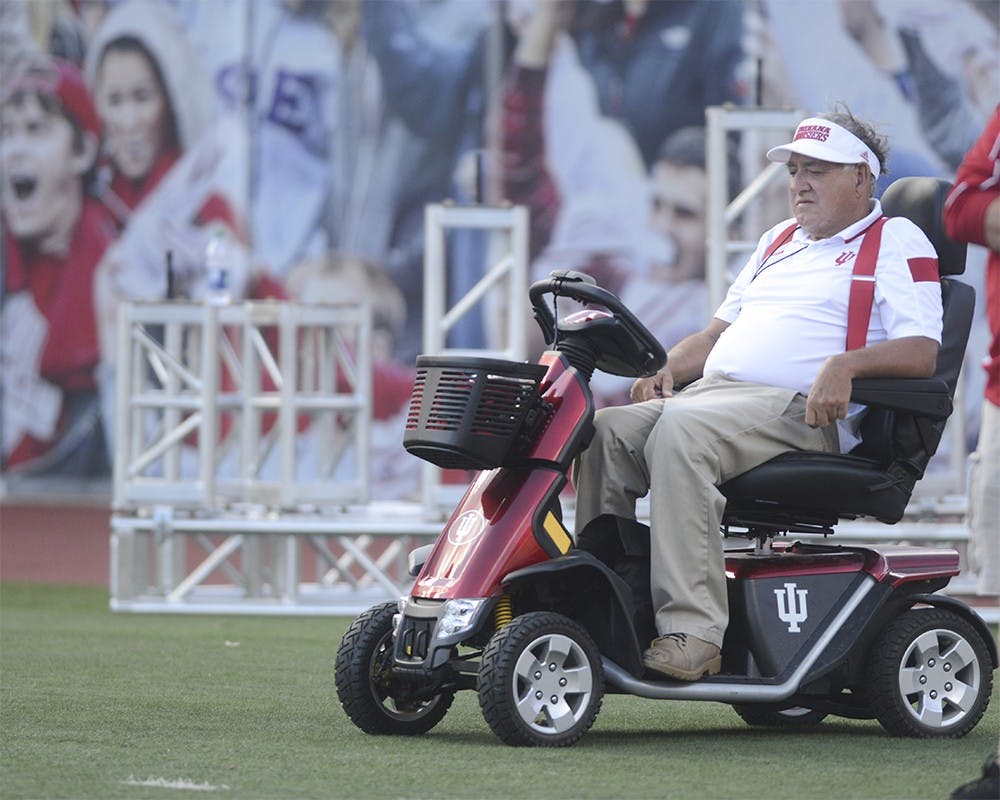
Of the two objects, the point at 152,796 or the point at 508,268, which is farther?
the point at 508,268

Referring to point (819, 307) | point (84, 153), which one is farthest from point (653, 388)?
point (84, 153)

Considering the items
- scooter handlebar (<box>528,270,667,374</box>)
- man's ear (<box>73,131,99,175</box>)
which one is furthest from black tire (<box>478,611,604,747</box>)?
man's ear (<box>73,131,99,175</box>)

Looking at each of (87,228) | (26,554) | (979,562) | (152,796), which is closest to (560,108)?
(87,228)

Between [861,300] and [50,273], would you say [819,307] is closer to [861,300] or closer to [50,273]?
[861,300]

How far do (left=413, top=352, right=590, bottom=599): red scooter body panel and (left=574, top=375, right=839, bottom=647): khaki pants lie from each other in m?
0.17

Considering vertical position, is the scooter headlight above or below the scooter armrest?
below

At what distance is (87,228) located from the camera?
1961cm

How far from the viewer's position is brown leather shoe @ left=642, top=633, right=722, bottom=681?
5109 millimetres

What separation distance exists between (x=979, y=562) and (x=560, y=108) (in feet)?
34.0

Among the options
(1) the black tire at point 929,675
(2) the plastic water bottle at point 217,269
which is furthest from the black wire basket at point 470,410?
(2) the plastic water bottle at point 217,269

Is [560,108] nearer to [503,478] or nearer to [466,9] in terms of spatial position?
[466,9]

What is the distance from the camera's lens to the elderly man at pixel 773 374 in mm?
5160

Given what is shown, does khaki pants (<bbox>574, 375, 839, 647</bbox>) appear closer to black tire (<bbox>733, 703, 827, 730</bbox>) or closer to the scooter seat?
the scooter seat

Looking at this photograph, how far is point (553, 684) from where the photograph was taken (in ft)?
16.4
